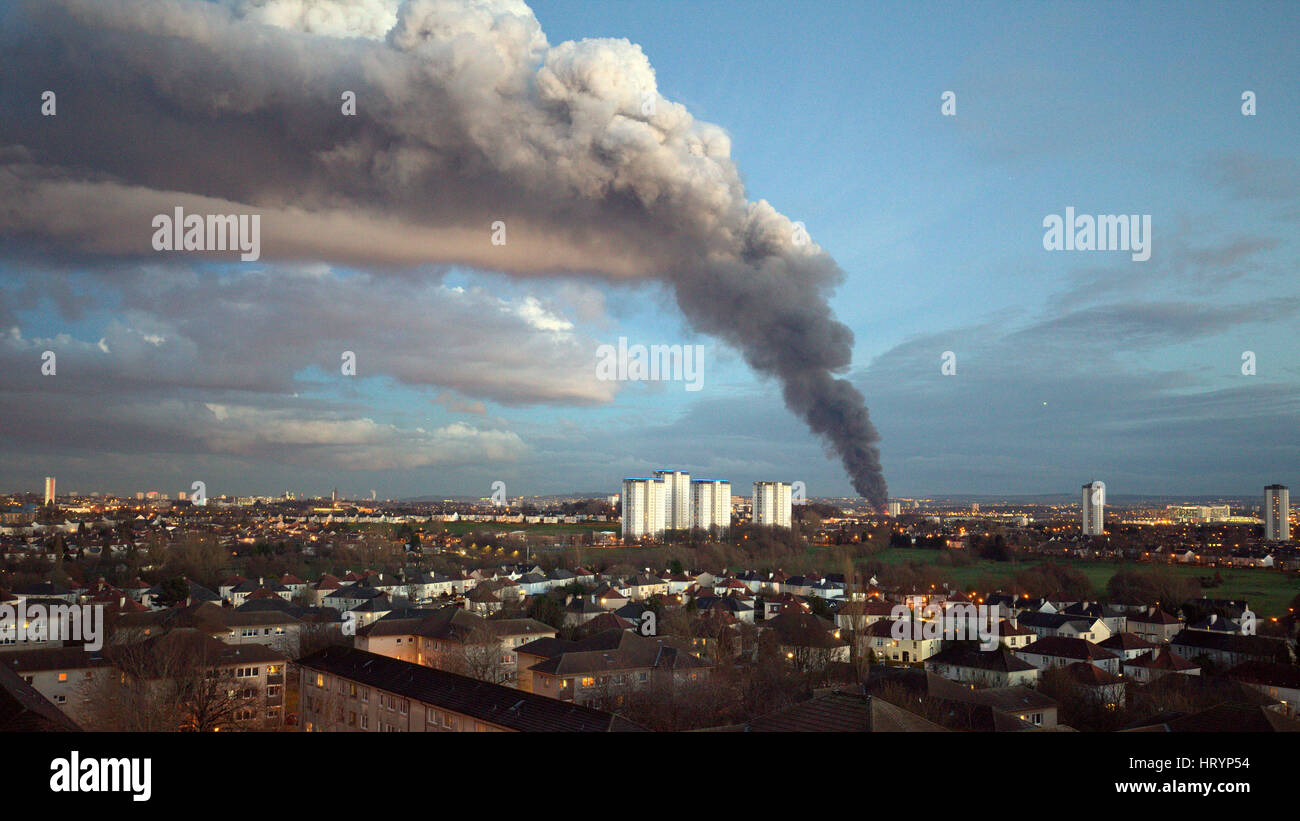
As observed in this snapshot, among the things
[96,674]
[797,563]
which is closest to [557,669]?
[96,674]

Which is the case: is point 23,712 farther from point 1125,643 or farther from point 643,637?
point 1125,643

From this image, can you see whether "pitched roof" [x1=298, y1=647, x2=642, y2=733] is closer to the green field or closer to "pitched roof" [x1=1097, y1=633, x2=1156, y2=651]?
"pitched roof" [x1=1097, y1=633, x2=1156, y2=651]

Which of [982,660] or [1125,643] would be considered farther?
[1125,643]

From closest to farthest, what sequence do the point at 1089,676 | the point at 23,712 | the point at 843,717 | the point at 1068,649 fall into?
the point at 843,717 → the point at 23,712 → the point at 1089,676 → the point at 1068,649

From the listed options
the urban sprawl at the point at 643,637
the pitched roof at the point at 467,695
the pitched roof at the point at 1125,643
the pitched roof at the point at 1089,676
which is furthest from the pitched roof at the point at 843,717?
the pitched roof at the point at 1125,643

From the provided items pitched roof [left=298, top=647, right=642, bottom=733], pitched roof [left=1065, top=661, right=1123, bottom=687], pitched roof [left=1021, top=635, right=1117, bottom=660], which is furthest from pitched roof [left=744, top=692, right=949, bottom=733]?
pitched roof [left=1021, top=635, right=1117, bottom=660]

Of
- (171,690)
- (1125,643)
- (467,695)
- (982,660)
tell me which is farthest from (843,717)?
(1125,643)

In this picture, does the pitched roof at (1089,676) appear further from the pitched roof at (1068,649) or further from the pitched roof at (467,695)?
the pitched roof at (467,695)
